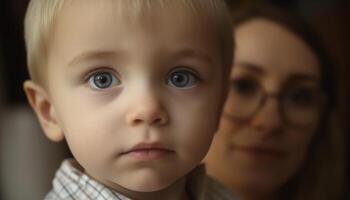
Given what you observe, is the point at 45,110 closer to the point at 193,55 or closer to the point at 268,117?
the point at 193,55

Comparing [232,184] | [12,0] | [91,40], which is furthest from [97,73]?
[12,0]

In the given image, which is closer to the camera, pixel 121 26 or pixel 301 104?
pixel 121 26

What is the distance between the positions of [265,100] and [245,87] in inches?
2.0

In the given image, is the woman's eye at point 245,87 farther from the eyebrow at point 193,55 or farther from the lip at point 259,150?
the eyebrow at point 193,55

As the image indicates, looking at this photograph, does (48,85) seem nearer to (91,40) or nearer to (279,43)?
(91,40)

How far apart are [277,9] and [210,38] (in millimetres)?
524

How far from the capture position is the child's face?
0.68 meters

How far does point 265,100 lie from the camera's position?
43.6 inches

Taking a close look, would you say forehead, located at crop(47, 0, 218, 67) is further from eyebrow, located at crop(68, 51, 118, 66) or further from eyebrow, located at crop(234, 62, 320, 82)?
eyebrow, located at crop(234, 62, 320, 82)

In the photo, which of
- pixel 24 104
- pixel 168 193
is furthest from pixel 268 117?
pixel 24 104

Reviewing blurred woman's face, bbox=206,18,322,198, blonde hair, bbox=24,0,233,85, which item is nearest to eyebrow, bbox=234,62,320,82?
blurred woman's face, bbox=206,18,322,198

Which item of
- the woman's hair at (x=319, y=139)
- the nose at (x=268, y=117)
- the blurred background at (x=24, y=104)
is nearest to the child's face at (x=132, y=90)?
the nose at (x=268, y=117)

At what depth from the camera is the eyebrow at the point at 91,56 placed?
2.25ft

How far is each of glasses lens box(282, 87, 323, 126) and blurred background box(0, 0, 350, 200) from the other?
202 millimetres
